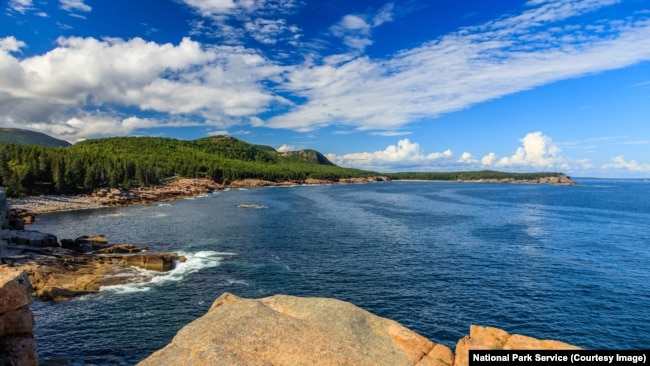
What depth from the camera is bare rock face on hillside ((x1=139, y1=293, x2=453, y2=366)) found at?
60.5 ft

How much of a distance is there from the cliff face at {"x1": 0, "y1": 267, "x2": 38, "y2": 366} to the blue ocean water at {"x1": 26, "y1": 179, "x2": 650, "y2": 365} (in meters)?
10.9

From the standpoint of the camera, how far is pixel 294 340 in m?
19.7

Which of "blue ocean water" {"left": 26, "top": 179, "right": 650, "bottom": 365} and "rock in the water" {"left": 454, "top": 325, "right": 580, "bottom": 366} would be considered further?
"blue ocean water" {"left": 26, "top": 179, "right": 650, "bottom": 365}

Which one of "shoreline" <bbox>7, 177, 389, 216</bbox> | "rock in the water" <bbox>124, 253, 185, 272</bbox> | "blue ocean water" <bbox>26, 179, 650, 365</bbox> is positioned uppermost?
"shoreline" <bbox>7, 177, 389, 216</bbox>

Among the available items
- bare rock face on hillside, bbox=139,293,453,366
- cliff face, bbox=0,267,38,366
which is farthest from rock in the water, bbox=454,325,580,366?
cliff face, bbox=0,267,38,366

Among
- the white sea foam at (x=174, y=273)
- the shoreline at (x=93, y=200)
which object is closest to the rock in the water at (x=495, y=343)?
the white sea foam at (x=174, y=273)

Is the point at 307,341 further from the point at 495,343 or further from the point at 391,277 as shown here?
the point at 391,277

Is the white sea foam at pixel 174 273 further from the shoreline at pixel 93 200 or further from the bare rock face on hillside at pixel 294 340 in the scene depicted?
the shoreline at pixel 93 200

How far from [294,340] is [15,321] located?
57.4 feet

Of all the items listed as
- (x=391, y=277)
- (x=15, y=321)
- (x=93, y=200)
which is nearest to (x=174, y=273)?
(x=391, y=277)

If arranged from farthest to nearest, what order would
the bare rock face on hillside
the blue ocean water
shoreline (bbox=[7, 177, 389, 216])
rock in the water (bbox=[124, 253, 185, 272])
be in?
shoreline (bbox=[7, 177, 389, 216]) → rock in the water (bbox=[124, 253, 185, 272]) → the blue ocean water → the bare rock face on hillside

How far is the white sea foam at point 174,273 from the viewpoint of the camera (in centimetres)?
4956

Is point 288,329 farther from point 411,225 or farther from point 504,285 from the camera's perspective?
point 411,225

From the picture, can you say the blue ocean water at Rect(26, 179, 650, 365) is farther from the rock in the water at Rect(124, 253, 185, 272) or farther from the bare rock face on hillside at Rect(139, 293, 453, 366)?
the bare rock face on hillside at Rect(139, 293, 453, 366)
